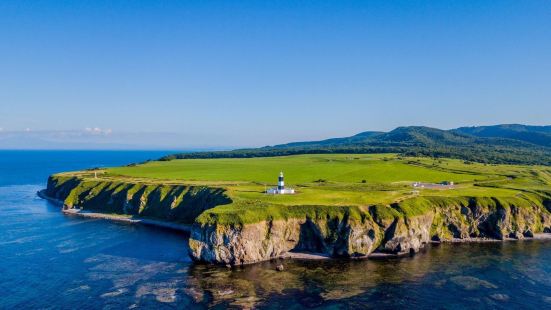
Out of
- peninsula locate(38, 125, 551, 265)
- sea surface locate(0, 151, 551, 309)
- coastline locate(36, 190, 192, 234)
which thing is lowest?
sea surface locate(0, 151, 551, 309)

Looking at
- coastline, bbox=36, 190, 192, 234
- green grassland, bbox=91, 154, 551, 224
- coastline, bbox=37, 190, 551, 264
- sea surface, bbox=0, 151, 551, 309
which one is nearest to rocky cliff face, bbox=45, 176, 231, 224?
coastline, bbox=36, 190, 192, 234

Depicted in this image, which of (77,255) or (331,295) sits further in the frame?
(77,255)

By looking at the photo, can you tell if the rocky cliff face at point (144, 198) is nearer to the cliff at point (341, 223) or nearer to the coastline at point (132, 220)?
the cliff at point (341, 223)

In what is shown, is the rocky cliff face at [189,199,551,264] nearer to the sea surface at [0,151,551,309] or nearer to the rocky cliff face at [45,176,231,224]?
the sea surface at [0,151,551,309]

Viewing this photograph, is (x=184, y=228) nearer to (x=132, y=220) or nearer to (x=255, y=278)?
(x=132, y=220)

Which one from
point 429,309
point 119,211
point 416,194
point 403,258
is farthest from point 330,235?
point 119,211

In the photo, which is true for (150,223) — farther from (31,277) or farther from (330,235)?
(330,235)
